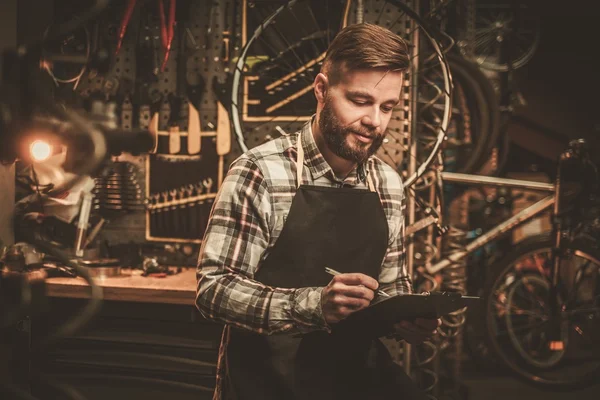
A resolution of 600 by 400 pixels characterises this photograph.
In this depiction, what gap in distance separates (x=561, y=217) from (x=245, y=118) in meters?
1.88

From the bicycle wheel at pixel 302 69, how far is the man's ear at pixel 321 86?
0.92 meters

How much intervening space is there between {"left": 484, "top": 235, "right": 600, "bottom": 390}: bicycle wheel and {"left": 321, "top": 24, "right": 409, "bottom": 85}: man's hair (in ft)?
7.43

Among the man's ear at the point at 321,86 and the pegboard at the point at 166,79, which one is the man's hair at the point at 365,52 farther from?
the pegboard at the point at 166,79

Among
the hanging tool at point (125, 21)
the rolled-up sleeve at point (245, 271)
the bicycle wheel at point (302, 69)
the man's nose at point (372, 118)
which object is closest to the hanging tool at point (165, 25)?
the hanging tool at point (125, 21)

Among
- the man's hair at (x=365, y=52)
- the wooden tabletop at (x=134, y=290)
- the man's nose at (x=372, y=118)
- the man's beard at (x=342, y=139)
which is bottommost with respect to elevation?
the wooden tabletop at (x=134, y=290)

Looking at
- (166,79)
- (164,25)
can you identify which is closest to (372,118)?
(164,25)

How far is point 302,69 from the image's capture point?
289cm

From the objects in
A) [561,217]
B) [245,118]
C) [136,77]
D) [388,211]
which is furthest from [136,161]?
[561,217]

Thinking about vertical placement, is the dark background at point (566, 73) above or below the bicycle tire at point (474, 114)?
above

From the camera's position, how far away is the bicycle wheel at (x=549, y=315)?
11.9 ft

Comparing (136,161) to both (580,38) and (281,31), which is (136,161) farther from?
(580,38)

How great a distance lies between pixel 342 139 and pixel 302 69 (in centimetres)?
114

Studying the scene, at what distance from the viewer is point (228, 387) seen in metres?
1.73

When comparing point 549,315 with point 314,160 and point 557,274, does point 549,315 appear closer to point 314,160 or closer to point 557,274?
point 557,274
